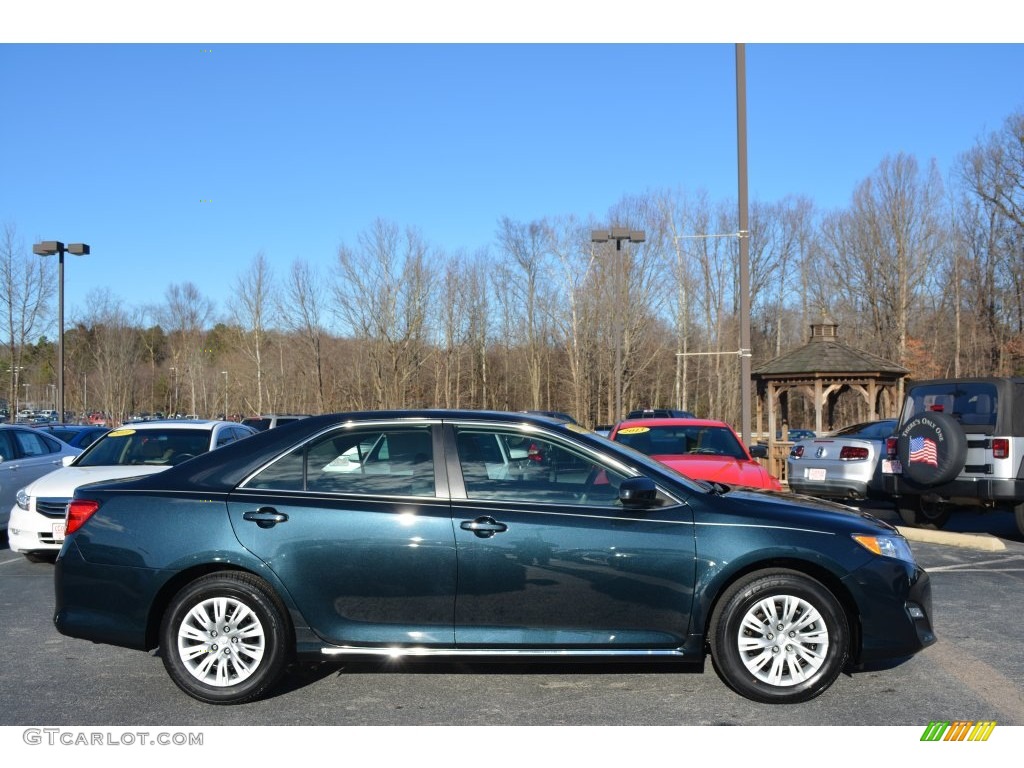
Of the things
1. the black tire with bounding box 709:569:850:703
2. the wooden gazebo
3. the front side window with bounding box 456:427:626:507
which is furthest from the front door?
the wooden gazebo

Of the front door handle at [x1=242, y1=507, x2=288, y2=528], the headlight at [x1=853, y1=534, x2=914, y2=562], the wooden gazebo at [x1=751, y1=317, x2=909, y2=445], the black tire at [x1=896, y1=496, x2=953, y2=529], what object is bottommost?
the black tire at [x1=896, y1=496, x2=953, y2=529]

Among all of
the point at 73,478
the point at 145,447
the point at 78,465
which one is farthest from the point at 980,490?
the point at 78,465

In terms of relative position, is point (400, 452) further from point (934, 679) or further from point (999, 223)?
point (999, 223)

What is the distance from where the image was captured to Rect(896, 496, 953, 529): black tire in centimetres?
1234

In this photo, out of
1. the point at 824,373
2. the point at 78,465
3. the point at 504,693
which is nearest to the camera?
the point at 504,693

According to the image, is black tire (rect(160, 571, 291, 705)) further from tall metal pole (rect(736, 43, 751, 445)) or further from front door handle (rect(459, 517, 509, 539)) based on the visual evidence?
tall metal pole (rect(736, 43, 751, 445))

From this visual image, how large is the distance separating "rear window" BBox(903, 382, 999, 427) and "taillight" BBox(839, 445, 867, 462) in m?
1.87

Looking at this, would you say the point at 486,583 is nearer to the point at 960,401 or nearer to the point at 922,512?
the point at 960,401

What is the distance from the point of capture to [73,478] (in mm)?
9492

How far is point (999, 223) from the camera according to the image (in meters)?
47.0

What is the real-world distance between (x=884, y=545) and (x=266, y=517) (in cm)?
349

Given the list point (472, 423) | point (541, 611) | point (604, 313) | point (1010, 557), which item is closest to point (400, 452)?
point (472, 423)

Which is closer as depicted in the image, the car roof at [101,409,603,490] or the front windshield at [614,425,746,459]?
the car roof at [101,409,603,490]

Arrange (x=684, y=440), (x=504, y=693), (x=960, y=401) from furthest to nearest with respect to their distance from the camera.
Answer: (x=960, y=401) → (x=684, y=440) → (x=504, y=693)
